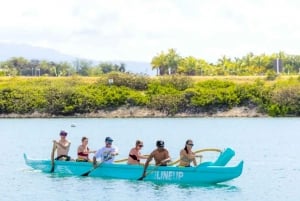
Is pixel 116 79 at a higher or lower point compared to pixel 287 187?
higher

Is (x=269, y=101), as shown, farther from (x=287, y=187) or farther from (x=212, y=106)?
(x=287, y=187)

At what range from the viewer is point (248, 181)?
125ft

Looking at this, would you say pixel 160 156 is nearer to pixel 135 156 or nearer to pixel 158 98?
pixel 135 156

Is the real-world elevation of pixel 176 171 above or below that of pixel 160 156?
below

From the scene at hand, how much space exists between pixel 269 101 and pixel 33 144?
58708mm

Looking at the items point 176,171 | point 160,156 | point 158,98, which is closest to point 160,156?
point 160,156

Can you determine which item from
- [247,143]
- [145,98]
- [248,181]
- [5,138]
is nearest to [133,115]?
[145,98]

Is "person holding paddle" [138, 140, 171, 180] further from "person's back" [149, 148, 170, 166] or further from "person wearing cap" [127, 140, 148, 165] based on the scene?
"person wearing cap" [127, 140, 148, 165]

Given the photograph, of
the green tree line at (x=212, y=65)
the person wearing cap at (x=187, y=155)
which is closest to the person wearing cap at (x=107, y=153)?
the person wearing cap at (x=187, y=155)

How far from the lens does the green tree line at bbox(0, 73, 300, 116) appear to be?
389 ft

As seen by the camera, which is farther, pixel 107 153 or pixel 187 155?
pixel 107 153

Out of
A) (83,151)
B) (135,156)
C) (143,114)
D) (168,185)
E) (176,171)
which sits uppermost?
(143,114)

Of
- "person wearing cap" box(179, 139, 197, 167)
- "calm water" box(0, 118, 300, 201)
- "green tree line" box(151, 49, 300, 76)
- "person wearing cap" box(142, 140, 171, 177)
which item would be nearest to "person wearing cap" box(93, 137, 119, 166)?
"calm water" box(0, 118, 300, 201)

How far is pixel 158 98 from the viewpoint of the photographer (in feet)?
398
